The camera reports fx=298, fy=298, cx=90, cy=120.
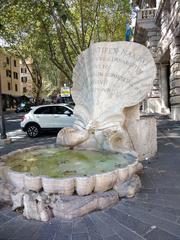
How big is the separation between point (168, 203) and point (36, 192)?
6.42 feet

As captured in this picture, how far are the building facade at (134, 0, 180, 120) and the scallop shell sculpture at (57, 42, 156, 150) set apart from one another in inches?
391

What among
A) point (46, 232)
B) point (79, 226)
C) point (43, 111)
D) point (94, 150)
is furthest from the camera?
point (43, 111)

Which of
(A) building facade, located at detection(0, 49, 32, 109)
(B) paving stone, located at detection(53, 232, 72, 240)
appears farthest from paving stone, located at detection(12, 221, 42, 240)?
(A) building facade, located at detection(0, 49, 32, 109)

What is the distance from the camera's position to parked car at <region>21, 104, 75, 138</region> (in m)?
13.9

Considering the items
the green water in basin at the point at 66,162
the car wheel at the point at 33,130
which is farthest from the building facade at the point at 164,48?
the green water in basin at the point at 66,162

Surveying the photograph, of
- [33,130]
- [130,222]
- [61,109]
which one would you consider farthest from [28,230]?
[61,109]

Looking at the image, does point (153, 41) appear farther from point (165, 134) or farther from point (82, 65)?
point (82, 65)

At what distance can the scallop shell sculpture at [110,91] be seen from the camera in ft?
21.5

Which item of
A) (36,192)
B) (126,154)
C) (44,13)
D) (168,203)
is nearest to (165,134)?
(126,154)

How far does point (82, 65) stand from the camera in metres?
7.55

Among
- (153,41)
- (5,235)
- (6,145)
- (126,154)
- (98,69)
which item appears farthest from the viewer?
(153,41)

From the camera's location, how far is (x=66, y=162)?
5402 mm

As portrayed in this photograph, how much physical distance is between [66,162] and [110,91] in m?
2.27

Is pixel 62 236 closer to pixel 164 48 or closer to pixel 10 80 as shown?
pixel 164 48
